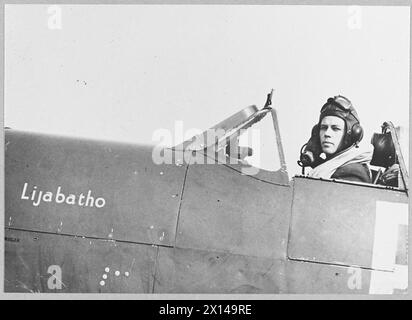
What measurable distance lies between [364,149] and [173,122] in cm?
113

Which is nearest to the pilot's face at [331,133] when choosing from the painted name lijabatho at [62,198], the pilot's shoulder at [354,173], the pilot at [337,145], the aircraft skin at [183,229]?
the pilot at [337,145]

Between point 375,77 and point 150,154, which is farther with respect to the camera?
point 375,77

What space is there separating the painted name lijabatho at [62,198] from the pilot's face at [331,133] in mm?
1298

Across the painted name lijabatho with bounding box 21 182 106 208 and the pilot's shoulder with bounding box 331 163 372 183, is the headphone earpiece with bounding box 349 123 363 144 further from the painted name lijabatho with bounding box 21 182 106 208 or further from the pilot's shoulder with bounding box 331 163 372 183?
the painted name lijabatho with bounding box 21 182 106 208

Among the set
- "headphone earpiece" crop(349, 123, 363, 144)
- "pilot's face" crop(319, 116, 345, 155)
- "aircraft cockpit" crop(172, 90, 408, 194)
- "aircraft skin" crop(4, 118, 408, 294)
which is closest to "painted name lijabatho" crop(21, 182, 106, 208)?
"aircraft skin" crop(4, 118, 408, 294)

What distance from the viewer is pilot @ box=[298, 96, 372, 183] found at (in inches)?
106

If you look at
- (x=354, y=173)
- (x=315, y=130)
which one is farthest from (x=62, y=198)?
(x=354, y=173)

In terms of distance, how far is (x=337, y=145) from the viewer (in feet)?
8.89

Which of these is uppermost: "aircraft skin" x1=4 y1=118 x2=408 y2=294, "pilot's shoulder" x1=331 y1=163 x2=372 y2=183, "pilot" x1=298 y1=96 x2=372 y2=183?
"pilot" x1=298 y1=96 x2=372 y2=183

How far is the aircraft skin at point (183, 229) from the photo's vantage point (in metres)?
2.45

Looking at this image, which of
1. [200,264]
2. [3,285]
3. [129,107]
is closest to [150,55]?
[129,107]

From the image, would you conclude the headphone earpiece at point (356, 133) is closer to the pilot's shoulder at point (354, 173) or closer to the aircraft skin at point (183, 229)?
the pilot's shoulder at point (354, 173)

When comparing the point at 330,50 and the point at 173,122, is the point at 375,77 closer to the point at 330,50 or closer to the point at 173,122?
the point at 330,50

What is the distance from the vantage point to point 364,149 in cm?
272
